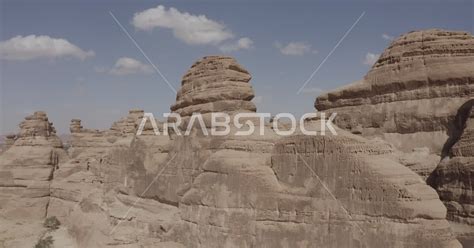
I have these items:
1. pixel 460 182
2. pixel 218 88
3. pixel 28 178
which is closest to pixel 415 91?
pixel 460 182

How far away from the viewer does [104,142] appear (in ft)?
138

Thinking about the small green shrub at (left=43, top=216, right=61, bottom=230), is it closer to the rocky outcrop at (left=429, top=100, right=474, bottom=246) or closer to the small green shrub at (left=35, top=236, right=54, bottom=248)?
the small green shrub at (left=35, top=236, right=54, bottom=248)

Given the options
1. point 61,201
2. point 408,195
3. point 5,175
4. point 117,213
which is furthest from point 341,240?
point 5,175

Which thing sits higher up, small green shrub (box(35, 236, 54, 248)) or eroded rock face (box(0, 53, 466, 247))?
eroded rock face (box(0, 53, 466, 247))

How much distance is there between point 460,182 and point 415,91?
21.1ft

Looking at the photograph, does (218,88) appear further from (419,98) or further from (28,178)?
(28,178)

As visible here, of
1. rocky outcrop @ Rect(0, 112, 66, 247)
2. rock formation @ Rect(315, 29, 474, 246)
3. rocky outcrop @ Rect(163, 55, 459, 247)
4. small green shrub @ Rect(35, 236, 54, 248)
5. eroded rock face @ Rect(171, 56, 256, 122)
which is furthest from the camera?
rocky outcrop @ Rect(0, 112, 66, 247)

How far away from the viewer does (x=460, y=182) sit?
54.4 feet

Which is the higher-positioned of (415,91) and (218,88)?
(415,91)

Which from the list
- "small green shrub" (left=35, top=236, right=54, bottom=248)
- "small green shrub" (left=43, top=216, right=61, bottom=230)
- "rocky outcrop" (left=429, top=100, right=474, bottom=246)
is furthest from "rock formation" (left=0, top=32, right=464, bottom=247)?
"small green shrub" (left=43, top=216, right=61, bottom=230)

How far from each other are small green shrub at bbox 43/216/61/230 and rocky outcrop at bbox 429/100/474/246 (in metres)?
24.8

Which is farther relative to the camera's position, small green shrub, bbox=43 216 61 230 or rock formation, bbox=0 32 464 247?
small green shrub, bbox=43 216 61 230

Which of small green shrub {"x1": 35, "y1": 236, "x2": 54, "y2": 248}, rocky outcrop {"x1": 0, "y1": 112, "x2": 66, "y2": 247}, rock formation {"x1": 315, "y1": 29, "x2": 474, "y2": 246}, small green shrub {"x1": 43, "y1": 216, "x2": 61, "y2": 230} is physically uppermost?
rock formation {"x1": 315, "y1": 29, "x2": 474, "y2": 246}

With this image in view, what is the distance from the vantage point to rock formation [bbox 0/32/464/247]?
476 inches
